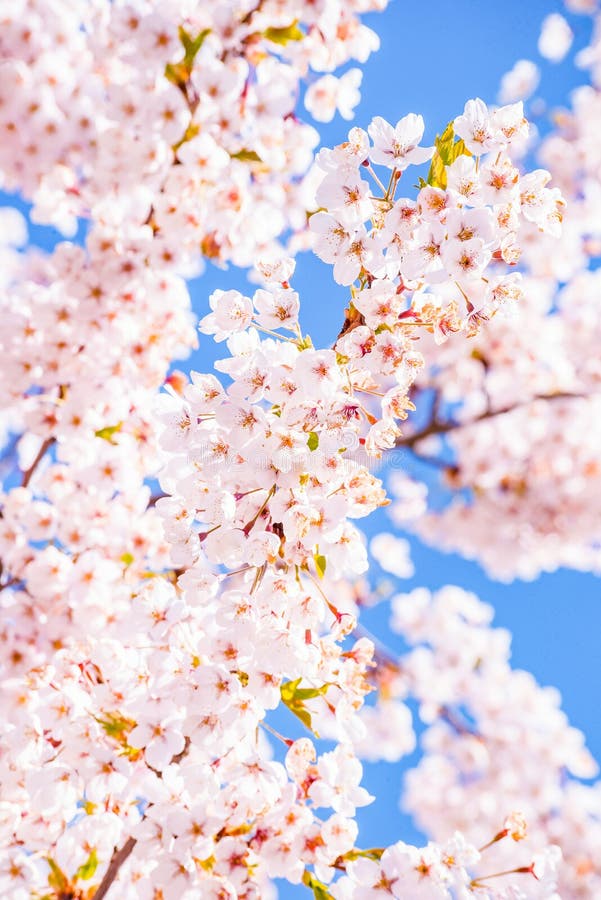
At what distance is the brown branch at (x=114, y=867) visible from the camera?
1839mm

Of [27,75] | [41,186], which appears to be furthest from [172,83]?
[27,75]

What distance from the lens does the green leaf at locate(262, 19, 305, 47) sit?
2.96 metres

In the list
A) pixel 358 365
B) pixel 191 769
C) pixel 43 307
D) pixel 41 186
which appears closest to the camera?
pixel 358 365

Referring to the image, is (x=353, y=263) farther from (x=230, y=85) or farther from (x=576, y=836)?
(x=576, y=836)

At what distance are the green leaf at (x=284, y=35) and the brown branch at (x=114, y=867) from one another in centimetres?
308

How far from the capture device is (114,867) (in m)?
1.87

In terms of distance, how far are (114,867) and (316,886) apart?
0.55m

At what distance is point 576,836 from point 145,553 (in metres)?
6.90

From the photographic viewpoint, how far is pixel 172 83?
3.12 metres

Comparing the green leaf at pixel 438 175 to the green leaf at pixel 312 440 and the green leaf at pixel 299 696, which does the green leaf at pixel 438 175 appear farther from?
the green leaf at pixel 299 696

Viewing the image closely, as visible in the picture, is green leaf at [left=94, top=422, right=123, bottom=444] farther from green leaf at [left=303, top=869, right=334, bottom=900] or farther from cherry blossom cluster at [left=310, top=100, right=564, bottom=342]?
green leaf at [left=303, top=869, right=334, bottom=900]

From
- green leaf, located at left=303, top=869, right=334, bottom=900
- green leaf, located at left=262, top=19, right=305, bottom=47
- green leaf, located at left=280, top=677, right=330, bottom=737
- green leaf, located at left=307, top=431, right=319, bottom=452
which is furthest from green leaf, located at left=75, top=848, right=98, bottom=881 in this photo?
green leaf, located at left=262, top=19, right=305, bottom=47

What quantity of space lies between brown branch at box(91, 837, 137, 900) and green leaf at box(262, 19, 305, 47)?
10.1ft

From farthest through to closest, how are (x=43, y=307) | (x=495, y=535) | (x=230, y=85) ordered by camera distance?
(x=495, y=535) → (x=43, y=307) → (x=230, y=85)
